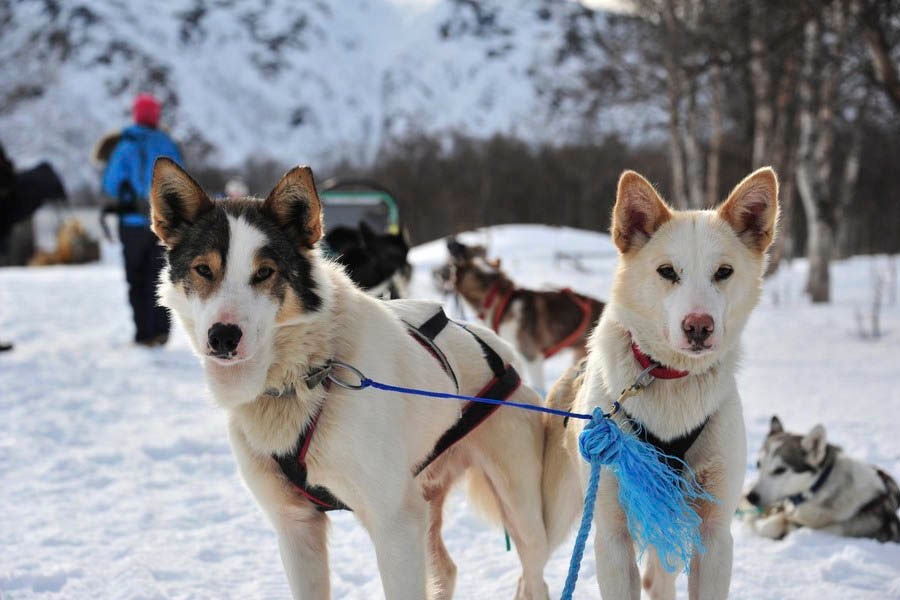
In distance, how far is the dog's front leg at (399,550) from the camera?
203 cm

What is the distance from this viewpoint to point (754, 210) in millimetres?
2203

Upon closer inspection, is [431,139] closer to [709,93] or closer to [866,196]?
[866,196]

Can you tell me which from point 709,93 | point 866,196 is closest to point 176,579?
point 709,93

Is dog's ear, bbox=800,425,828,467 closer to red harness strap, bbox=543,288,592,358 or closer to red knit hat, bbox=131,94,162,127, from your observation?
red harness strap, bbox=543,288,592,358

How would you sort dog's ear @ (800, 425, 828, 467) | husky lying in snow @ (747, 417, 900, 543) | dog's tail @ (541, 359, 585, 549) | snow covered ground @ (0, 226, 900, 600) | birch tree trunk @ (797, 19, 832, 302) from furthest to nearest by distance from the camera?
birch tree trunk @ (797, 19, 832, 302) < dog's ear @ (800, 425, 828, 467) < husky lying in snow @ (747, 417, 900, 543) < snow covered ground @ (0, 226, 900, 600) < dog's tail @ (541, 359, 585, 549)

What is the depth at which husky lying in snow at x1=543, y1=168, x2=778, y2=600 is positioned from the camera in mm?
2062

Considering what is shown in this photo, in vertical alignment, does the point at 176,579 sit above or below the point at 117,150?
below

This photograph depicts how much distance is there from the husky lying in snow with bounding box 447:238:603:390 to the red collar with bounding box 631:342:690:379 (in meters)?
4.38

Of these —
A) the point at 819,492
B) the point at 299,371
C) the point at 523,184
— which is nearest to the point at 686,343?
the point at 299,371

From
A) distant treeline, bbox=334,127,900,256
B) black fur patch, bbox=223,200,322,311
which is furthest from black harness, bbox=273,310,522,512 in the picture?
distant treeline, bbox=334,127,900,256

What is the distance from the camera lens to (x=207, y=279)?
78.7 inches

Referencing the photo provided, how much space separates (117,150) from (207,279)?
640 cm

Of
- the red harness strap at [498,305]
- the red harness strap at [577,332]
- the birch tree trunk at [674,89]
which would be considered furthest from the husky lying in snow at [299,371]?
the birch tree trunk at [674,89]

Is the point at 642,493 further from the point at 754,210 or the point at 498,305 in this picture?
the point at 498,305
